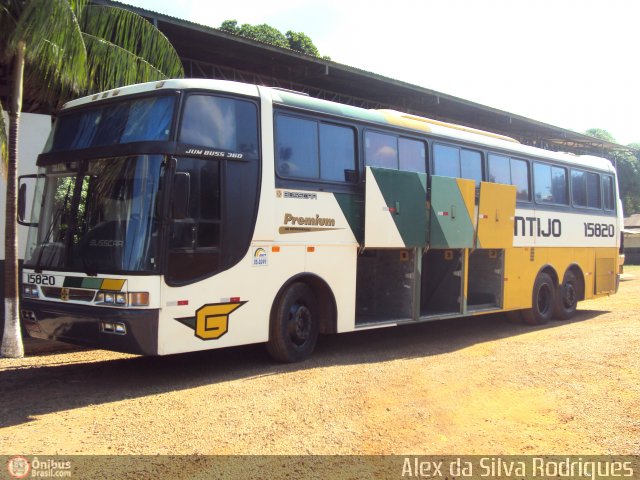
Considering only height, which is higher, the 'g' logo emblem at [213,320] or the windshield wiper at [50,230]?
the windshield wiper at [50,230]

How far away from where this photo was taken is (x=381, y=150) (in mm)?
9953

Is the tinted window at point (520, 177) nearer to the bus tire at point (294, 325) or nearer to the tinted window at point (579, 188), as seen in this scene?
the tinted window at point (579, 188)

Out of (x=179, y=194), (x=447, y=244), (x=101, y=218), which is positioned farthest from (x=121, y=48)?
(x=447, y=244)

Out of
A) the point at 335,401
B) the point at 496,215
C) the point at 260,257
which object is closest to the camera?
the point at 335,401

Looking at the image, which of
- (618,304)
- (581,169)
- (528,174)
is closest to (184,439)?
(528,174)

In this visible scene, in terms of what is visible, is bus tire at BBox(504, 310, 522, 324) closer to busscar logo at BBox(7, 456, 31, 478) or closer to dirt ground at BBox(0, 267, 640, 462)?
dirt ground at BBox(0, 267, 640, 462)

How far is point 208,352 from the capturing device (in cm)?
991

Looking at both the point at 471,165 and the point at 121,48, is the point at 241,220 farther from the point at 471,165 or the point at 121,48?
the point at 471,165

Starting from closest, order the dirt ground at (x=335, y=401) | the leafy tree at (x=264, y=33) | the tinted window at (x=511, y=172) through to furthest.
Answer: the dirt ground at (x=335, y=401) → the tinted window at (x=511, y=172) → the leafy tree at (x=264, y=33)

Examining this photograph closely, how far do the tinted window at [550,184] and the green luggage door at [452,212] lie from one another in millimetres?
2749

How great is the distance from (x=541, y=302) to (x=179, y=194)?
9.49m

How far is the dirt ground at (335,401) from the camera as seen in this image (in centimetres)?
546

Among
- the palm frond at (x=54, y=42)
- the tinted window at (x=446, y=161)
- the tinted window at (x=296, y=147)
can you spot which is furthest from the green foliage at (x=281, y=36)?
the tinted window at (x=296, y=147)

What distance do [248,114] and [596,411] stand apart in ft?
16.7
